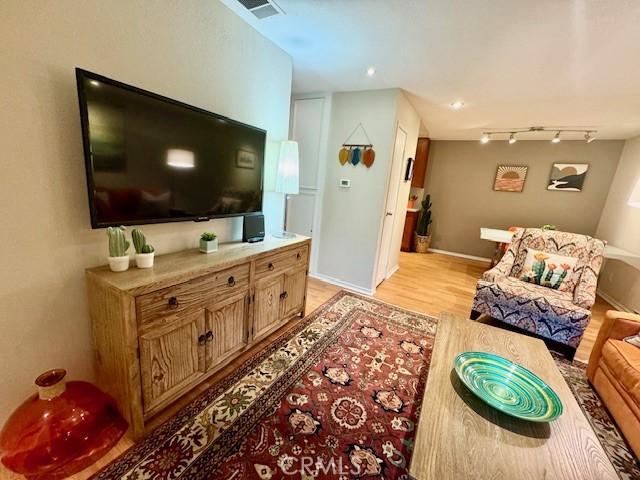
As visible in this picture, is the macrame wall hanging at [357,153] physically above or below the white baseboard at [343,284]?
above

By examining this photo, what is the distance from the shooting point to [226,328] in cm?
167

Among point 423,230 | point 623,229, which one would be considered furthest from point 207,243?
point 623,229

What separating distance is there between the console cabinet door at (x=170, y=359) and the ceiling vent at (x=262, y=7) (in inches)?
73.3

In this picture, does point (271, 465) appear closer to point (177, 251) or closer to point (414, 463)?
point (414, 463)

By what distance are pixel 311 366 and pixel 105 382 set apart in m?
1.16

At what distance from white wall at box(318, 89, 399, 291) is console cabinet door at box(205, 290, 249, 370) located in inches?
68.0

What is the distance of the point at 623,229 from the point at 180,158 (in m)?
5.29

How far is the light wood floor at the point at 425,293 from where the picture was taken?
167 centimetres

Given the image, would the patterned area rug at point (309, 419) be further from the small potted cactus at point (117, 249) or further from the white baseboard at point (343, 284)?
the white baseboard at point (343, 284)

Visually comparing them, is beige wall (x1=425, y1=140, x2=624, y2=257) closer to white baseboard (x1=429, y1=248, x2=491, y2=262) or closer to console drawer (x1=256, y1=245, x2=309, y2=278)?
white baseboard (x1=429, y1=248, x2=491, y2=262)

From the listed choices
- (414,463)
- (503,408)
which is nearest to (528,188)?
(503,408)

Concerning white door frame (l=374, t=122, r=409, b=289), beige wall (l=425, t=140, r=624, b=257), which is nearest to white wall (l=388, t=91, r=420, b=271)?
white door frame (l=374, t=122, r=409, b=289)

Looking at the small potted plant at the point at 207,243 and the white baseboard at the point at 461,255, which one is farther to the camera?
the white baseboard at the point at 461,255

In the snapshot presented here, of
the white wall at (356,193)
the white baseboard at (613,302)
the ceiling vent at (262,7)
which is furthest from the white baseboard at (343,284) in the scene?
the white baseboard at (613,302)
